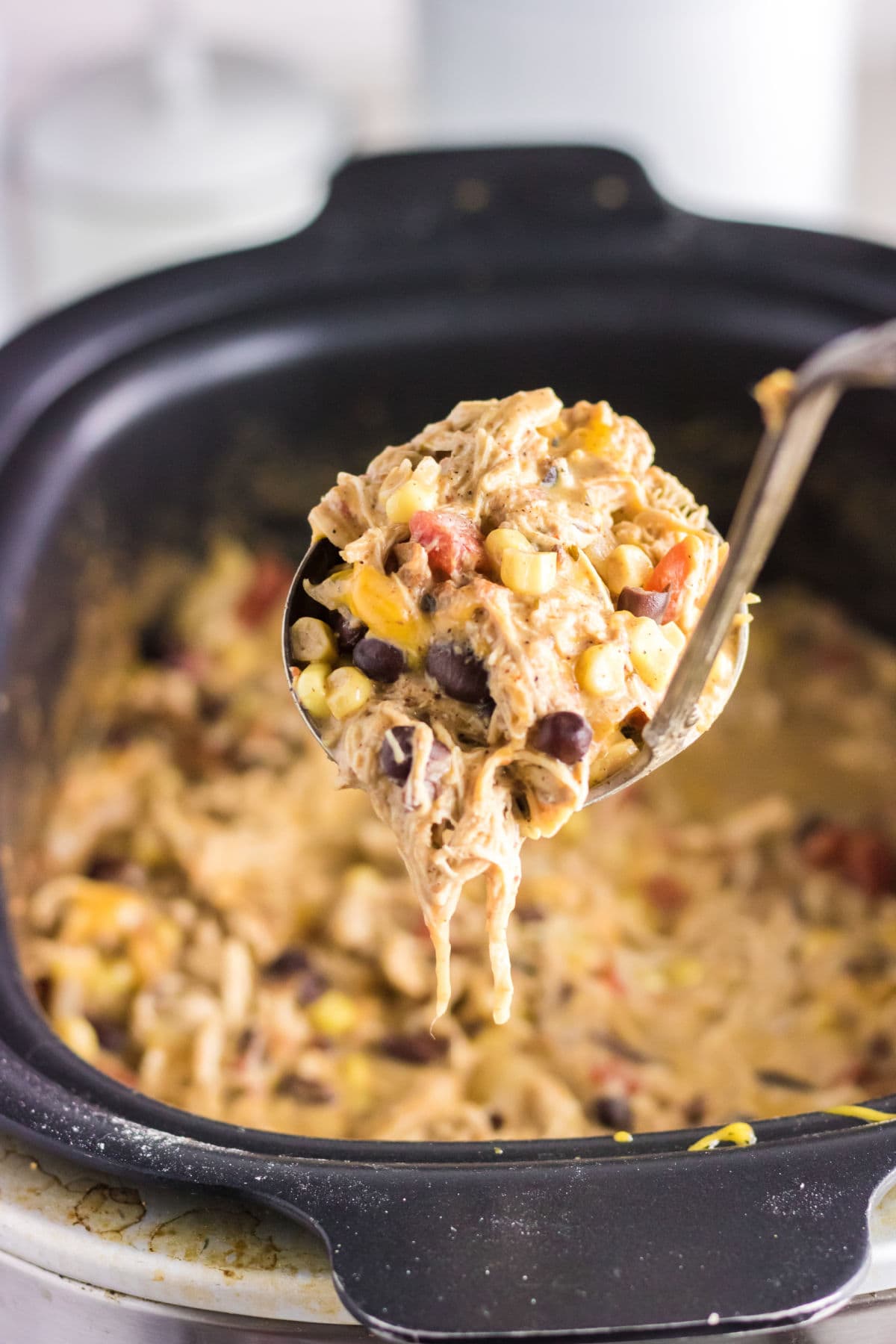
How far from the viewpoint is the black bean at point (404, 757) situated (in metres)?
1.09

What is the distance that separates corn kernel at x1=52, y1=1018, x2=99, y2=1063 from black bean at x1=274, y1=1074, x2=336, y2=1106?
7.7 inches

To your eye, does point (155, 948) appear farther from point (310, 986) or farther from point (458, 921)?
point (458, 921)

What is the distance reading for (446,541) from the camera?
1170 millimetres

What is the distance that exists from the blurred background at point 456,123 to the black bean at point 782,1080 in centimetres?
119

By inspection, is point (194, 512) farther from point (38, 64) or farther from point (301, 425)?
point (38, 64)

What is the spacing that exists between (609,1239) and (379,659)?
18.0 inches

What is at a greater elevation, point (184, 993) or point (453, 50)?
point (453, 50)

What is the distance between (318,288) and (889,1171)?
51.5 inches

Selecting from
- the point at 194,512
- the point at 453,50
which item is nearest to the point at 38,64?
the point at 453,50

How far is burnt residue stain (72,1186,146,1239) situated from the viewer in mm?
1078

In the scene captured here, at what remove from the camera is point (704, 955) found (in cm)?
170

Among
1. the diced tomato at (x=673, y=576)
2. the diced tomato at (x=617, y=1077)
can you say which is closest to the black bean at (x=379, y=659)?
the diced tomato at (x=673, y=576)

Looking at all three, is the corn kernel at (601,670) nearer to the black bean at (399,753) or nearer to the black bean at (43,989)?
the black bean at (399,753)

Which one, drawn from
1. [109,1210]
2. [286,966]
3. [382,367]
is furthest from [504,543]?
[382,367]
